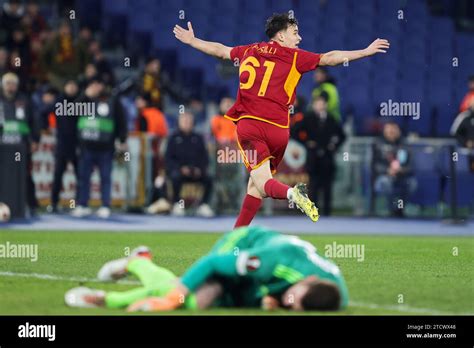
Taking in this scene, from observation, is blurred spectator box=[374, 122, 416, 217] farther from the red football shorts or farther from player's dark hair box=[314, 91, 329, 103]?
the red football shorts

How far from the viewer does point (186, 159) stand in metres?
20.5

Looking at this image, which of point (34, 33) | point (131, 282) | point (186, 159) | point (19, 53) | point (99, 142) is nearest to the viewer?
point (131, 282)

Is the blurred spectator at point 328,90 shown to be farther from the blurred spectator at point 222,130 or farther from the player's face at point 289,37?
the player's face at point 289,37

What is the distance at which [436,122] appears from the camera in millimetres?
23781

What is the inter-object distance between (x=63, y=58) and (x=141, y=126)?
2.32 meters

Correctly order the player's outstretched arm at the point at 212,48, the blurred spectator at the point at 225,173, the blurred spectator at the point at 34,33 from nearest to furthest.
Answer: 1. the player's outstretched arm at the point at 212,48
2. the blurred spectator at the point at 225,173
3. the blurred spectator at the point at 34,33

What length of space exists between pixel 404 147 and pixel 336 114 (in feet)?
4.60

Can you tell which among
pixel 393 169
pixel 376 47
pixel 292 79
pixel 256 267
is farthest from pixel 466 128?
pixel 256 267

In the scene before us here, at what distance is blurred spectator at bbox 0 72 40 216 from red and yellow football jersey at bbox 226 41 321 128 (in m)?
8.54

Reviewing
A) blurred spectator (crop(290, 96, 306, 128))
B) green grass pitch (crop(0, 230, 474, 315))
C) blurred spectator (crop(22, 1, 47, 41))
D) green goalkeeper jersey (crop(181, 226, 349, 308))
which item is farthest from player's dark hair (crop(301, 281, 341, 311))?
blurred spectator (crop(22, 1, 47, 41))

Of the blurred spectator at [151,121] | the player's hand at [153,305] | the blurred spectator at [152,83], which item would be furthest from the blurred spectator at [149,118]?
the player's hand at [153,305]

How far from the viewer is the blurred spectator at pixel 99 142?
19.6 metres

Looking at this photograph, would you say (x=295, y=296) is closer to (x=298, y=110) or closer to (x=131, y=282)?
(x=131, y=282)
